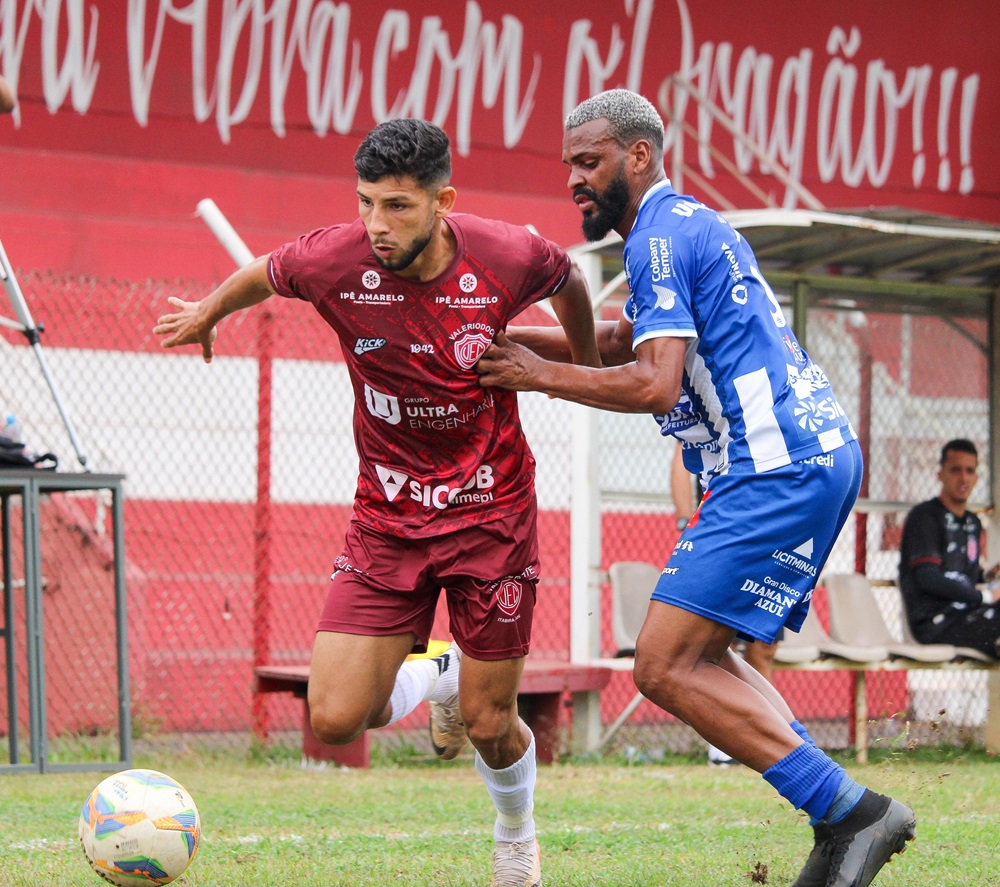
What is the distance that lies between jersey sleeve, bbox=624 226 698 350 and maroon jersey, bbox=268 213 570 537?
22.9 inches

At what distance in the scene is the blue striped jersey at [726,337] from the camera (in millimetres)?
4180

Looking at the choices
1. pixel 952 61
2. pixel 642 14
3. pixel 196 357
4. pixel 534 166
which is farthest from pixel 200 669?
pixel 952 61

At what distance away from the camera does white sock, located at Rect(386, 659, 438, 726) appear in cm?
500

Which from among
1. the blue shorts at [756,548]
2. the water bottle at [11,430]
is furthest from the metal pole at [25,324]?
the blue shorts at [756,548]

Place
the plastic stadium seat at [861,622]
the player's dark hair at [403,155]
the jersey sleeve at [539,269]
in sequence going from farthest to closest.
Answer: the plastic stadium seat at [861,622] < the jersey sleeve at [539,269] < the player's dark hair at [403,155]

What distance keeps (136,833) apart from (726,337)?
213 cm

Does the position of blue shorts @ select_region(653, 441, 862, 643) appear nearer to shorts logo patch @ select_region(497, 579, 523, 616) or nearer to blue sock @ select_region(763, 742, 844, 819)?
blue sock @ select_region(763, 742, 844, 819)

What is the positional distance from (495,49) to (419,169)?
940cm

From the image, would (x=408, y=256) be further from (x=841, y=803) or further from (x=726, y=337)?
(x=841, y=803)

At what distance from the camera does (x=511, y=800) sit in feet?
15.6

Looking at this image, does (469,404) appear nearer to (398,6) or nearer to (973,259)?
(973,259)

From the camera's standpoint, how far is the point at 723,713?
416 cm

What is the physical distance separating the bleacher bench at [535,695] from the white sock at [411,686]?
3.08 m

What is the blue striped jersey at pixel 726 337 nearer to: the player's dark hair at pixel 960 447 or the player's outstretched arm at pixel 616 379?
the player's outstretched arm at pixel 616 379
